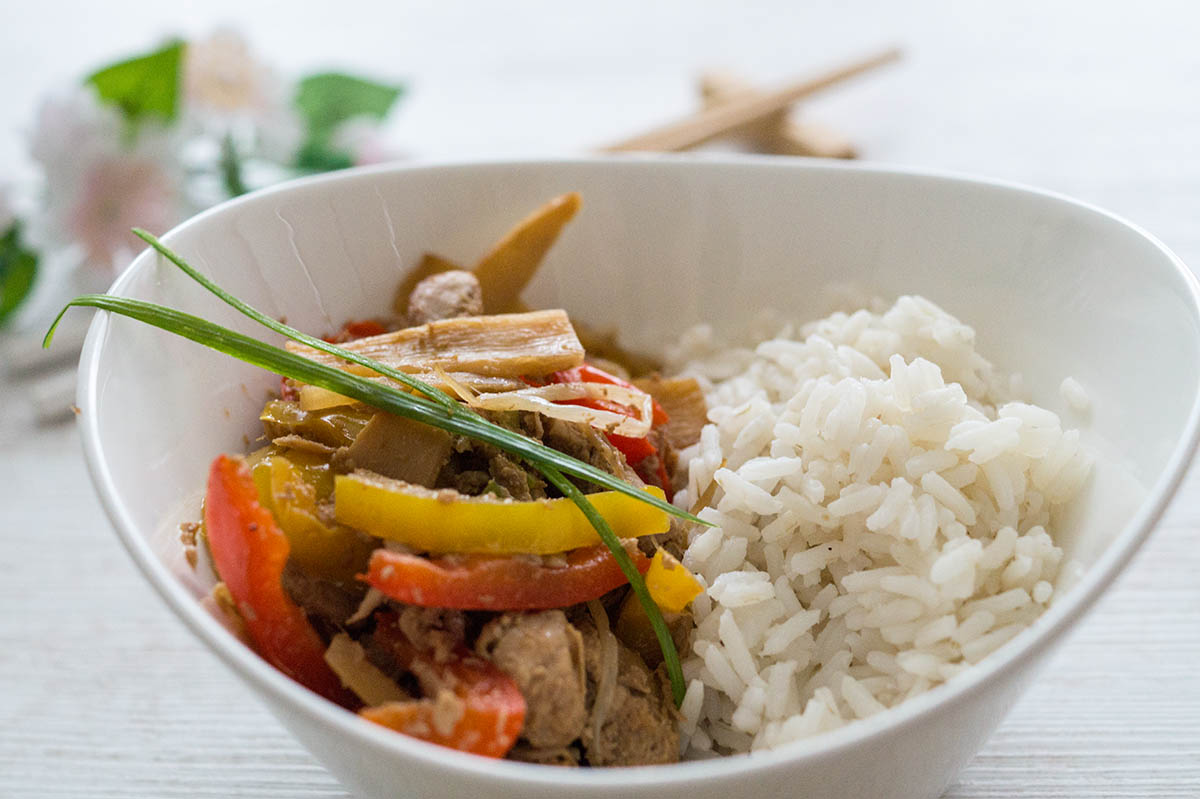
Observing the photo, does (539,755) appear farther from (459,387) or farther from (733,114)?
(733,114)

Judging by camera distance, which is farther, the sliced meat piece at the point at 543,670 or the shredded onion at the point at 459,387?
the shredded onion at the point at 459,387

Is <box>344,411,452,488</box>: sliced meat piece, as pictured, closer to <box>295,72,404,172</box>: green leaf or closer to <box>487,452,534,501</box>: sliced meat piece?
<box>487,452,534,501</box>: sliced meat piece

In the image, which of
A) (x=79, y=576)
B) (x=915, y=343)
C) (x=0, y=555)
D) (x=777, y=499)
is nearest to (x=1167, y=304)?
(x=915, y=343)

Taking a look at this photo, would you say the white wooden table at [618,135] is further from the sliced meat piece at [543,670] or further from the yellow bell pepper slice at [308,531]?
the sliced meat piece at [543,670]

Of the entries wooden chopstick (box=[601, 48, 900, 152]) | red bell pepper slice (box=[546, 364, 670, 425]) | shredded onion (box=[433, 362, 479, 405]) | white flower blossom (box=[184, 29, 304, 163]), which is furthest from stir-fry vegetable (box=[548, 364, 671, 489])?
white flower blossom (box=[184, 29, 304, 163])

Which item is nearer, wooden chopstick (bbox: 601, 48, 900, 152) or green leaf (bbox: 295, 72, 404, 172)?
wooden chopstick (bbox: 601, 48, 900, 152)

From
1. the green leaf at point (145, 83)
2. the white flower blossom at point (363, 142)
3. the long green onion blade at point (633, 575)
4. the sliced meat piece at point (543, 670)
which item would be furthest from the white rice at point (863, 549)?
the green leaf at point (145, 83)

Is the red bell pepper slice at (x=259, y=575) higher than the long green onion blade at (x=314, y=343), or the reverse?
the long green onion blade at (x=314, y=343)
